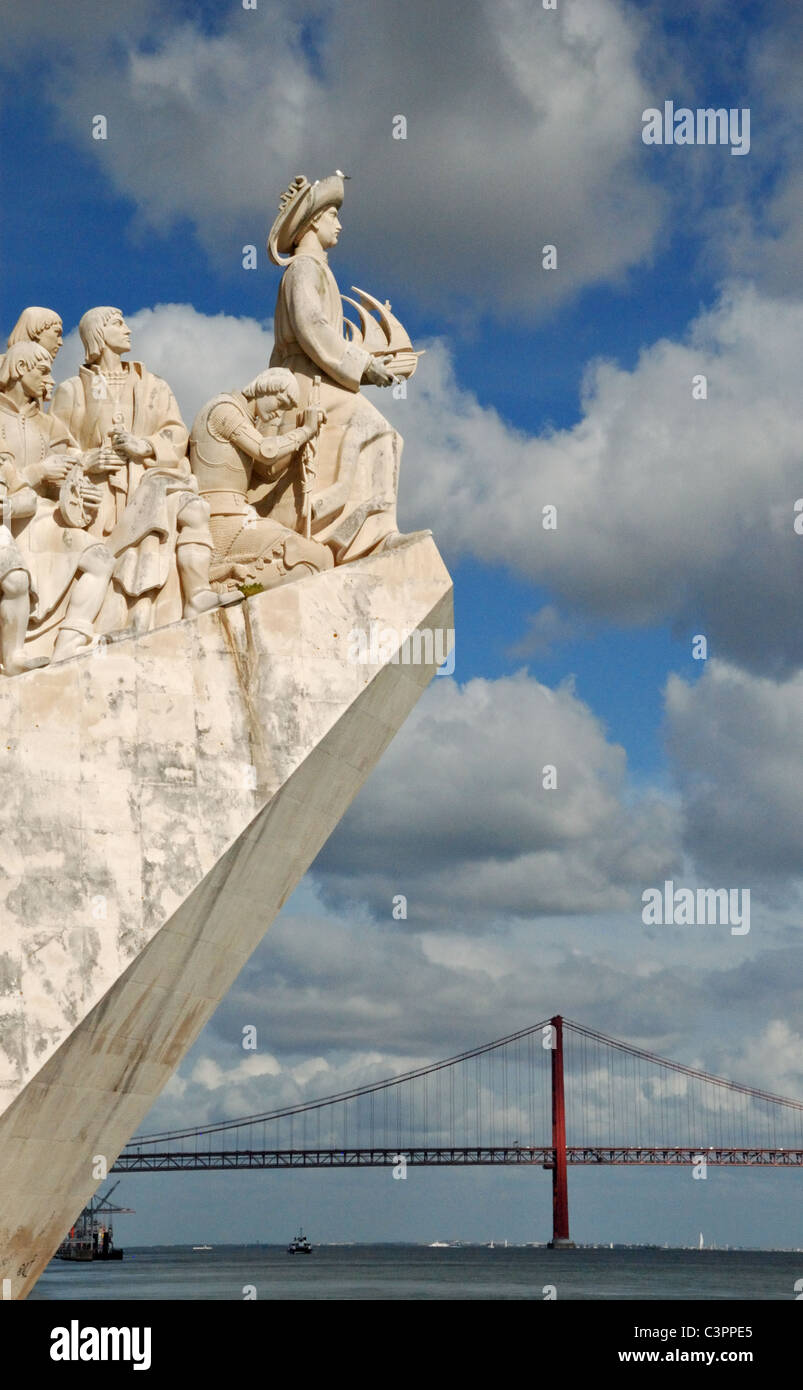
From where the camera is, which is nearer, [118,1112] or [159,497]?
[118,1112]

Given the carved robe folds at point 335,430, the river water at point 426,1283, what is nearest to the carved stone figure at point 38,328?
the carved robe folds at point 335,430

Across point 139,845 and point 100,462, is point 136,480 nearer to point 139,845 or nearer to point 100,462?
point 100,462

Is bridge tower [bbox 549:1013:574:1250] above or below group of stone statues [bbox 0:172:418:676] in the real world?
below

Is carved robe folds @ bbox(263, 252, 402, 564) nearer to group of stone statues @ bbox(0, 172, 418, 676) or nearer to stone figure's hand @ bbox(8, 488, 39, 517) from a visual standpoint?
group of stone statues @ bbox(0, 172, 418, 676)

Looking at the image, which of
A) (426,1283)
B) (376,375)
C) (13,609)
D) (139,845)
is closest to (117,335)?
(376,375)

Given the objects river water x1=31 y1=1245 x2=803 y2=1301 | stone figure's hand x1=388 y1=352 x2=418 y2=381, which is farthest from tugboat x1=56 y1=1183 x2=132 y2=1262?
stone figure's hand x1=388 y1=352 x2=418 y2=381
